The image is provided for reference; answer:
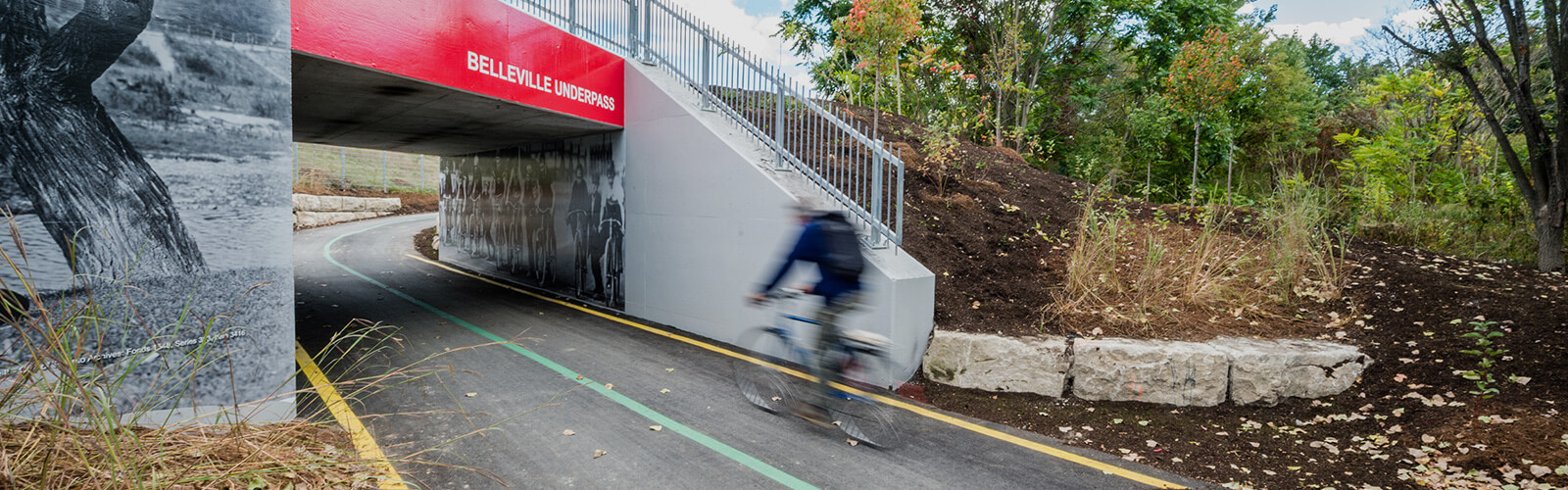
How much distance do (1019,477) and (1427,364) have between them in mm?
3844

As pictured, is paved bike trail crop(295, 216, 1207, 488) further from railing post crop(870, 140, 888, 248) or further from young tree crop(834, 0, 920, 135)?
young tree crop(834, 0, 920, 135)

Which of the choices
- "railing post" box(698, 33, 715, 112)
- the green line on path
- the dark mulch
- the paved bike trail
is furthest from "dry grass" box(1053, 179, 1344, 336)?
"railing post" box(698, 33, 715, 112)

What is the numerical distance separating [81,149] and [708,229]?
5.11 metres

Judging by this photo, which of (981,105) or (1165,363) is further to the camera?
(981,105)

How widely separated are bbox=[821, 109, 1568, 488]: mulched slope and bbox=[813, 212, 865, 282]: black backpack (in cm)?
165

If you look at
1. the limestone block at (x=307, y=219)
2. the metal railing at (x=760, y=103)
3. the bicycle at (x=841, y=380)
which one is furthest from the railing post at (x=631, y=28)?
the limestone block at (x=307, y=219)

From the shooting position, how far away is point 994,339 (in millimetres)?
5648

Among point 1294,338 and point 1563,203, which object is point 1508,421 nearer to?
point 1294,338

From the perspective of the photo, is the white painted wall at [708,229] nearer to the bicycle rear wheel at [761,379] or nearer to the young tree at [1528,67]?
the bicycle rear wheel at [761,379]

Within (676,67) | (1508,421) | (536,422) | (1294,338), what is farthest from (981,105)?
(536,422)

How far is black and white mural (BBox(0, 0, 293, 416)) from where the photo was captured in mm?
3445

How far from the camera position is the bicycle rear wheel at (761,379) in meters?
5.23

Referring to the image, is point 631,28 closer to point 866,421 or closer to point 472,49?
point 472,49

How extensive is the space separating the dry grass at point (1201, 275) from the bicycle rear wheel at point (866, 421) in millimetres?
2402
